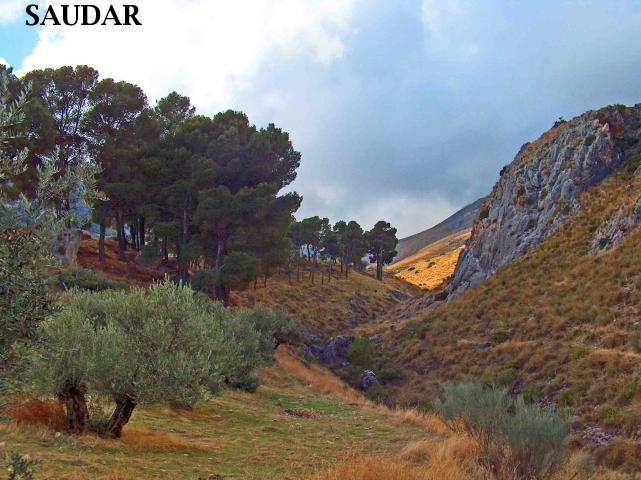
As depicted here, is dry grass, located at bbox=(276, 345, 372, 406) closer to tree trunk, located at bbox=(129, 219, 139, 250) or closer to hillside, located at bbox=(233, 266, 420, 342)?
hillside, located at bbox=(233, 266, 420, 342)

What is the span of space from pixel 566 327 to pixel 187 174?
1176 inches

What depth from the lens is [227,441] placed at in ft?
44.0

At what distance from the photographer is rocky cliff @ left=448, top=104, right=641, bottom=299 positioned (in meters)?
44.1

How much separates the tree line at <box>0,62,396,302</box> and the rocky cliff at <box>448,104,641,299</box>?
19799 millimetres

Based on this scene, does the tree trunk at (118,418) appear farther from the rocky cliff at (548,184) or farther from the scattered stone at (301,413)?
the rocky cliff at (548,184)

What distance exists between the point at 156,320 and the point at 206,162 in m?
30.6

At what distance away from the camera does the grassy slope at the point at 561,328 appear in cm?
2141

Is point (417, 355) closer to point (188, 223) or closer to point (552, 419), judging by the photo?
point (188, 223)

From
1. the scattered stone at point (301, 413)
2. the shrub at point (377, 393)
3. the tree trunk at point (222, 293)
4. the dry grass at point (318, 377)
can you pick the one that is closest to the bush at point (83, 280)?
the tree trunk at point (222, 293)

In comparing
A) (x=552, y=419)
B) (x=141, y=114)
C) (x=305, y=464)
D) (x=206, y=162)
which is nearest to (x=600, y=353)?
(x=552, y=419)

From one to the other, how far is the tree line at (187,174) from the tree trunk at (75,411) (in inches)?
1051

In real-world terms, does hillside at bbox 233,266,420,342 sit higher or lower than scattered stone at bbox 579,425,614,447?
higher

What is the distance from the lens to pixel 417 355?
37.0 meters

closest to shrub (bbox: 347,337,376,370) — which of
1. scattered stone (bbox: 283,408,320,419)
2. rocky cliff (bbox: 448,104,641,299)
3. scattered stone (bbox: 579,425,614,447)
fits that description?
rocky cliff (bbox: 448,104,641,299)
